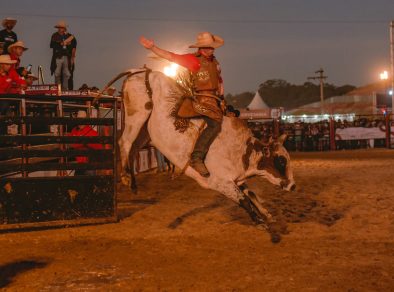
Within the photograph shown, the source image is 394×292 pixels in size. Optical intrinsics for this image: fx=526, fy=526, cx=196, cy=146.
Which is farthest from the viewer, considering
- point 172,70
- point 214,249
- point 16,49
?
point 16,49

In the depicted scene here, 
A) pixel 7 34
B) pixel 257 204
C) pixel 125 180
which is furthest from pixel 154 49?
pixel 7 34

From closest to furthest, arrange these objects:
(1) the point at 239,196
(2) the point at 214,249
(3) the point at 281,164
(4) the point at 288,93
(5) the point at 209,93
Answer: (2) the point at 214,249 → (1) the point at 239,196 → (5) the point at 209,93 → (3) the point at 281,164 → (4) the point at 288,93

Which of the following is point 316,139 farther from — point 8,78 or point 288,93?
point 288,93

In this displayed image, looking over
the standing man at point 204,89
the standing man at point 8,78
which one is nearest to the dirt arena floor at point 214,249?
the standing man at point 204,89

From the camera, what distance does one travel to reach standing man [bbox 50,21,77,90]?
1062 cm

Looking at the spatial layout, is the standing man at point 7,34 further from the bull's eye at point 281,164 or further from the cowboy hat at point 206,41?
the bull's eye at point 281,164

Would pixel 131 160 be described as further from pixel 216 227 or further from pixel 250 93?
pixel 250 93

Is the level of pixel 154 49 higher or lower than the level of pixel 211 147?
higher

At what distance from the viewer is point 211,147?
6562mm

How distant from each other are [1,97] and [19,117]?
338 millimetres

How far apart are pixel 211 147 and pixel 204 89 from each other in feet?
2.40

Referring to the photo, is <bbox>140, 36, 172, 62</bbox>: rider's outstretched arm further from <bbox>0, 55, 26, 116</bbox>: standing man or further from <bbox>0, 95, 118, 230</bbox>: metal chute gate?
<bbox>0, 55, 26, 116</bbox>: standing man

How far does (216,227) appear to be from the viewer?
275 inches

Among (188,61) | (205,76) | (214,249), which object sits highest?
(188,61)
